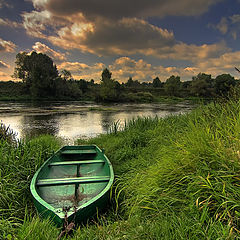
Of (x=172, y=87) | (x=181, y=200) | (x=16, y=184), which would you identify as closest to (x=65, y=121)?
(x=16, y=184)

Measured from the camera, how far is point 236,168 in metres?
1.83

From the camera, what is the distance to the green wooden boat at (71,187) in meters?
2.20

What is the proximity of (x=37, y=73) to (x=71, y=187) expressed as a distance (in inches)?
1828

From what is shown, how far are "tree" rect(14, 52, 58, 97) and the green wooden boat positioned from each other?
1678 inches

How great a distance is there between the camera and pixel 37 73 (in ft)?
143

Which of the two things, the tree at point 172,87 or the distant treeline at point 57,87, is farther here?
the tree at point 172,87

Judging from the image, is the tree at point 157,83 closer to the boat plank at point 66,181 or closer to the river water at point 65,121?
the river water at point 65,121

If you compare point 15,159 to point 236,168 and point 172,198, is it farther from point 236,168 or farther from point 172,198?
point 236,168

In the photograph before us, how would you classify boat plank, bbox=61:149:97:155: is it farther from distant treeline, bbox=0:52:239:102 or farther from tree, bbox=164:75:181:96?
tree, bbox=164:75:181:96

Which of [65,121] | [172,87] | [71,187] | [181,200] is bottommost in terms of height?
[65,121]

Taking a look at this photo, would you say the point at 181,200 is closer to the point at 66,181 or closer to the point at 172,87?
the point at 66,181

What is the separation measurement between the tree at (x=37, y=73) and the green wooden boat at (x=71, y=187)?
42.6 metres

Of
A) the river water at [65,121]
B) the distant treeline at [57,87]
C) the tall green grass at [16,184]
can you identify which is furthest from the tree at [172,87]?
the tall green grass at [16,184]

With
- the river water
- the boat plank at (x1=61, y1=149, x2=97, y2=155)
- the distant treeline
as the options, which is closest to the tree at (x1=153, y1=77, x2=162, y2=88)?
the distant treeline
